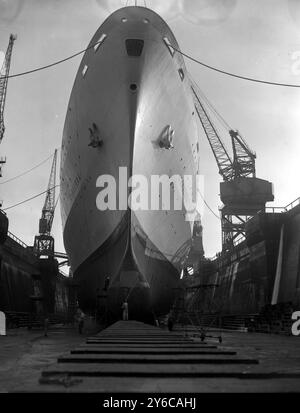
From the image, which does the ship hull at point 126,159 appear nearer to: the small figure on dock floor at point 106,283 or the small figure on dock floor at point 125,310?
the small figure on dock floor at point 106,283

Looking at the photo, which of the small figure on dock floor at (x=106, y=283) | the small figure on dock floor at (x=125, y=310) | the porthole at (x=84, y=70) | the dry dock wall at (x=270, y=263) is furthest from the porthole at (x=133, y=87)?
the dry dock wall at (x=270, y=263)

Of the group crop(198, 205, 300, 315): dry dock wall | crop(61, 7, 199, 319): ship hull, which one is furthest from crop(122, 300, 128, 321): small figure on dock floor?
crop(198, 205, 300, 315): dry dock wall

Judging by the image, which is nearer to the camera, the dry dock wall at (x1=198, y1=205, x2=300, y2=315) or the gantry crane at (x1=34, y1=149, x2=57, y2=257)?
the dry dock wall at (x1=198, y1=205, x2=300, y2=315)

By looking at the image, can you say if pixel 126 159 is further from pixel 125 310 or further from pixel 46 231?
pixel 46 231

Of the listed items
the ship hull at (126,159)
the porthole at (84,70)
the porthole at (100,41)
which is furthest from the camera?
the porthole at (84,70)

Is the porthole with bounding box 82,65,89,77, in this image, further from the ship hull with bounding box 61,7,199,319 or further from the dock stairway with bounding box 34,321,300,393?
the dock stairway with bounding box 34,321,300,393

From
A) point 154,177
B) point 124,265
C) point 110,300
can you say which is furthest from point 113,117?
point 110,300

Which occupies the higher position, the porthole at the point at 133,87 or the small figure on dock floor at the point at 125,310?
the porthole at the point at 133,87

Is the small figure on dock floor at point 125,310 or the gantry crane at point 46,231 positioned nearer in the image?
the small figure on dock floor at point 125,310

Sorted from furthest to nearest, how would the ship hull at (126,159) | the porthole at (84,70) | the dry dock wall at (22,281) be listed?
the dry dock wall at (22,281), the porthole at (84,70), the ship hull at (126,159)

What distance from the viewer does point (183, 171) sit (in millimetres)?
18297

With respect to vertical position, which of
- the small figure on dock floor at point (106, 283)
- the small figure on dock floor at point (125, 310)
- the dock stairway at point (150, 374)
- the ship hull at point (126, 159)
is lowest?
the small figure on dock floor at point (125, 310)
